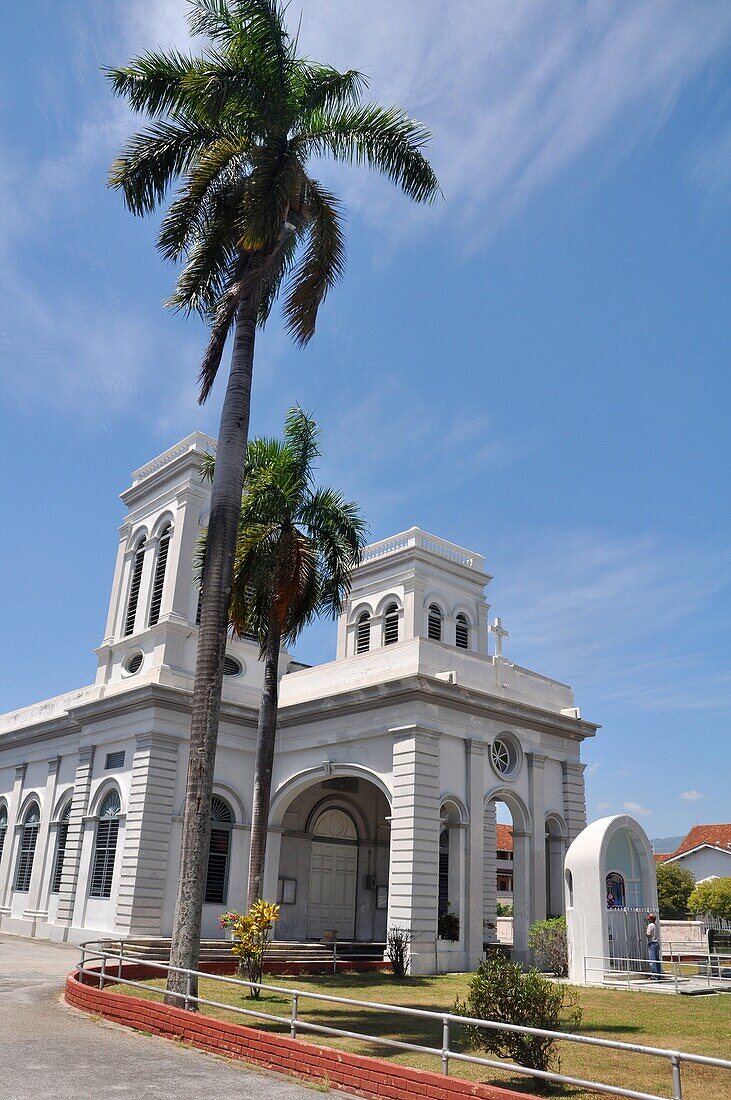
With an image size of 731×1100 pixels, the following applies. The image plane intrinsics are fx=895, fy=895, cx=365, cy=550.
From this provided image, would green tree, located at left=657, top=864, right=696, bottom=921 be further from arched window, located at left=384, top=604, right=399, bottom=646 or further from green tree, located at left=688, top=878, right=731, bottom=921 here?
arched window, located at left=384, top=604, right=399, bottom=646

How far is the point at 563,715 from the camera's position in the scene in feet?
92.8

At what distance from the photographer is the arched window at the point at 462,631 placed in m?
37.3

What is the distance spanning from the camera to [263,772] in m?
21.8

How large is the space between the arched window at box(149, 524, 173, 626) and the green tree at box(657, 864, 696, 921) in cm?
4362

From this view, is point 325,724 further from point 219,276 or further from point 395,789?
point 219,276

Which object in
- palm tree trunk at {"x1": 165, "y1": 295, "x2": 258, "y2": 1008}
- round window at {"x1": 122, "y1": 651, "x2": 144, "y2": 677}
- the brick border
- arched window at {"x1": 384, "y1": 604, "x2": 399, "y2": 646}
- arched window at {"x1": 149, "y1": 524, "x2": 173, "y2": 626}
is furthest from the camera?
arched window at {"x1": 384, "y1": 604, "x2": 399, "y2": 646}

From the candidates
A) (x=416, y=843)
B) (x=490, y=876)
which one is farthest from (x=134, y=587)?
(x=490, y=876)

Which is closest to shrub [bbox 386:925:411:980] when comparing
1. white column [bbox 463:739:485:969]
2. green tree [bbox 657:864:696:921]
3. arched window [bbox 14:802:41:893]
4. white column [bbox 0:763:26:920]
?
white column [bbox 463:739:485:969]

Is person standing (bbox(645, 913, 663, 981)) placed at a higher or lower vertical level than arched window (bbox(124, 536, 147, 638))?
lower

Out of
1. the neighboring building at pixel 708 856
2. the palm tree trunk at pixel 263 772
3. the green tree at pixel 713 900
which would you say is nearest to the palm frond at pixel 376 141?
the palm tree trunk at pixel 263 772

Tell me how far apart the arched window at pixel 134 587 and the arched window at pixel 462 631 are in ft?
42.9

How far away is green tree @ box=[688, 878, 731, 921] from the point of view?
177 feet

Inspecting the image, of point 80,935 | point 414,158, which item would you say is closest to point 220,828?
point 80,935

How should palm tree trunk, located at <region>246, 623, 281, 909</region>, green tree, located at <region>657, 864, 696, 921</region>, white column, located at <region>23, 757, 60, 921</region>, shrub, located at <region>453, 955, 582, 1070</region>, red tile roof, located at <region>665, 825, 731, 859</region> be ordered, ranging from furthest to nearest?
red tile roof, located at <region>665, 825, 731, 859</region> → green tree, located at <region>657, 864, 696, 921</region> → white column, located at <region>23, 757, 60, 921</region> → palm tree trunk, located at <region>246, 623, 281, 909</region> → shrub, located at <region>453, 955, 582, 1070</region>
